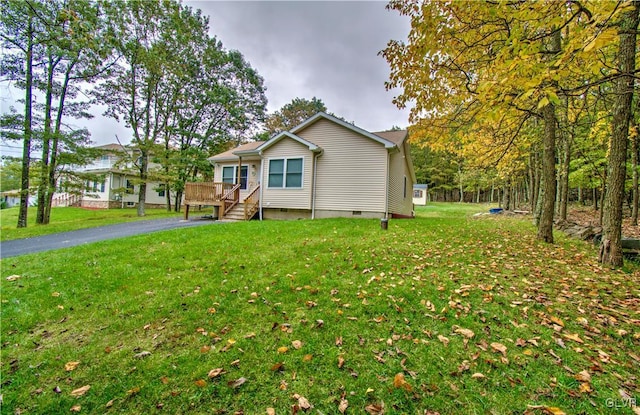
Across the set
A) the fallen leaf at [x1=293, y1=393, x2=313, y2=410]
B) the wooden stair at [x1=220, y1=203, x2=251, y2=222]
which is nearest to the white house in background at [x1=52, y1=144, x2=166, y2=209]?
the wooden stair at [x1=220, y1=203, x2=251, y2=222]

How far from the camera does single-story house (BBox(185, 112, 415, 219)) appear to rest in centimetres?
1182

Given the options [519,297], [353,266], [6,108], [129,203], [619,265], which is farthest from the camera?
[129,203]

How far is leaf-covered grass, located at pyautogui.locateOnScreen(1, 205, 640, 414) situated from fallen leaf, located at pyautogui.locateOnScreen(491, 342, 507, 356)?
0.19 ft

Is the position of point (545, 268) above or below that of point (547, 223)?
below

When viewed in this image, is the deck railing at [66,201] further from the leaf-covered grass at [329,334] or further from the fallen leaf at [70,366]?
the fallen leaf at [70,366]

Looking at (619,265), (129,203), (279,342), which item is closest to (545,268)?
(619,265)

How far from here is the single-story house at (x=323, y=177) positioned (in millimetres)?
11820

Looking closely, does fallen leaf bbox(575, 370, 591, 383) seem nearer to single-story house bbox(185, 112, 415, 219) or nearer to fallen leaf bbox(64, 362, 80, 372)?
fallen leaf bbox(64, 362, 80, 372)

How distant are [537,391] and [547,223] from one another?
6459 millimetres

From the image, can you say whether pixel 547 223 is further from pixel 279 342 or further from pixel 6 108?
pixel 6 108

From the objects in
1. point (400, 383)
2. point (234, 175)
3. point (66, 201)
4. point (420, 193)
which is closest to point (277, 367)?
point (400, 383)

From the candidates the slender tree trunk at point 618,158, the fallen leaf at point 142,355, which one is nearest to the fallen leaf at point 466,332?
the fallen leaf at point 142,355

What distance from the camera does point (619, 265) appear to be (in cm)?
464

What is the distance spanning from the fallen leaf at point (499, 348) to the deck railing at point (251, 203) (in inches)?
456
